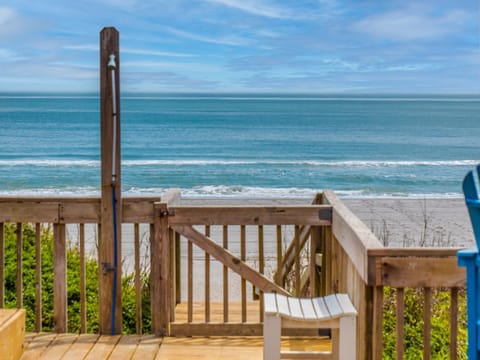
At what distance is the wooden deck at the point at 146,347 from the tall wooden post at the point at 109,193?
0.59 ft

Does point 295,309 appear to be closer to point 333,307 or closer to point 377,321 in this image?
point 333,307

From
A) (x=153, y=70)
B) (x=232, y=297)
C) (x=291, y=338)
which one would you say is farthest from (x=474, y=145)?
(x=291, y=338)

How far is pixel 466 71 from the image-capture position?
53062 mm

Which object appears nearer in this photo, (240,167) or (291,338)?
(291,338)

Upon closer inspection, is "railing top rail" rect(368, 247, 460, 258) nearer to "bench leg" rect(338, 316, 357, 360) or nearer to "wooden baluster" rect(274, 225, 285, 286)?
"bench leg" rect(338, 316, 357, 360)

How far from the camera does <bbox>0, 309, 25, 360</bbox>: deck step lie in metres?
3.42

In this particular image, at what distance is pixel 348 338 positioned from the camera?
3.02 meters

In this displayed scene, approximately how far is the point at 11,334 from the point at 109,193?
3.26 ft

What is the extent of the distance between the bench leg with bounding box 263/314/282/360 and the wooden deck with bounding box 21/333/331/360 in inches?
32.3

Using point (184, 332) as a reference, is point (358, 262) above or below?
above

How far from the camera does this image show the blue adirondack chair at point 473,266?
209 cm

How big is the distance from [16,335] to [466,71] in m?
53.8

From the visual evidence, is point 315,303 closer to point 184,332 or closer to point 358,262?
point 358,262

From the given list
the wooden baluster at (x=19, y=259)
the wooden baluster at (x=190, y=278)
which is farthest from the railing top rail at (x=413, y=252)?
the wooden baluster at (x=19, y=259)
